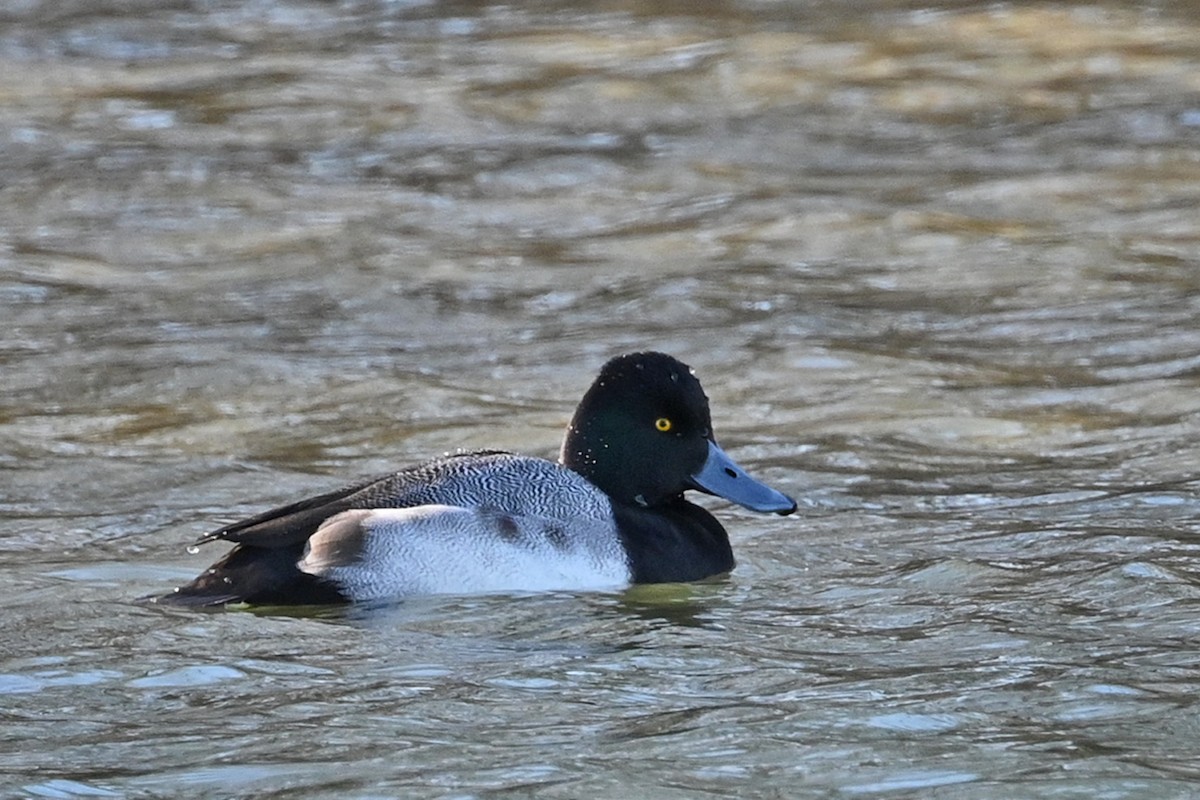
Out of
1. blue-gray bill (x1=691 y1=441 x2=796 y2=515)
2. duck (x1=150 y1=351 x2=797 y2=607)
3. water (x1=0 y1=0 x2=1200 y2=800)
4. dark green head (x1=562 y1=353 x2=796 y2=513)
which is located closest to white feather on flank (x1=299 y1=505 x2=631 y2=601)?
duck (x1=150 y1=351 x2=797 y2=607)

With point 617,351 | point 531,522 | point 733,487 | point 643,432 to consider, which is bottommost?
point 617,351

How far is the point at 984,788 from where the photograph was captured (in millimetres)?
5816

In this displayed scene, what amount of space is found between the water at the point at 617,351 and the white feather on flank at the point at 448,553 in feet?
0.35

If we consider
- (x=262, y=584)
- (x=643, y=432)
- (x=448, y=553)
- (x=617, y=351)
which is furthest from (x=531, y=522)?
(x=617, y=351)

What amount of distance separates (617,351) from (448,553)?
16.9 ft

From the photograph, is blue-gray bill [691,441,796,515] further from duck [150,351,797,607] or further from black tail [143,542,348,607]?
black tail [143,542,348,607]

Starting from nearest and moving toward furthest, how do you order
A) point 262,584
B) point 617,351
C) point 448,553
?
1. point 262,584
2. point 448,553
3. point 617,351

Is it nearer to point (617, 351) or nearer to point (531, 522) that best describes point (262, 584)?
point (531, 522)

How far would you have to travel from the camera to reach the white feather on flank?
25.4ft

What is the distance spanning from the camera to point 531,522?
796cm

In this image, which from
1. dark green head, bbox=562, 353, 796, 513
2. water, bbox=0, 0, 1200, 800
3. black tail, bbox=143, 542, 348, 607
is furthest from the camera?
dark green head, bbox=562, 353, 796, 513

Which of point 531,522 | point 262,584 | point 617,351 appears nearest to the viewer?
point 262,584

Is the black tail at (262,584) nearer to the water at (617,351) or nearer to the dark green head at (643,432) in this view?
the water at (617,351)

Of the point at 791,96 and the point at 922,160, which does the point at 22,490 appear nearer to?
the point at 922,160
